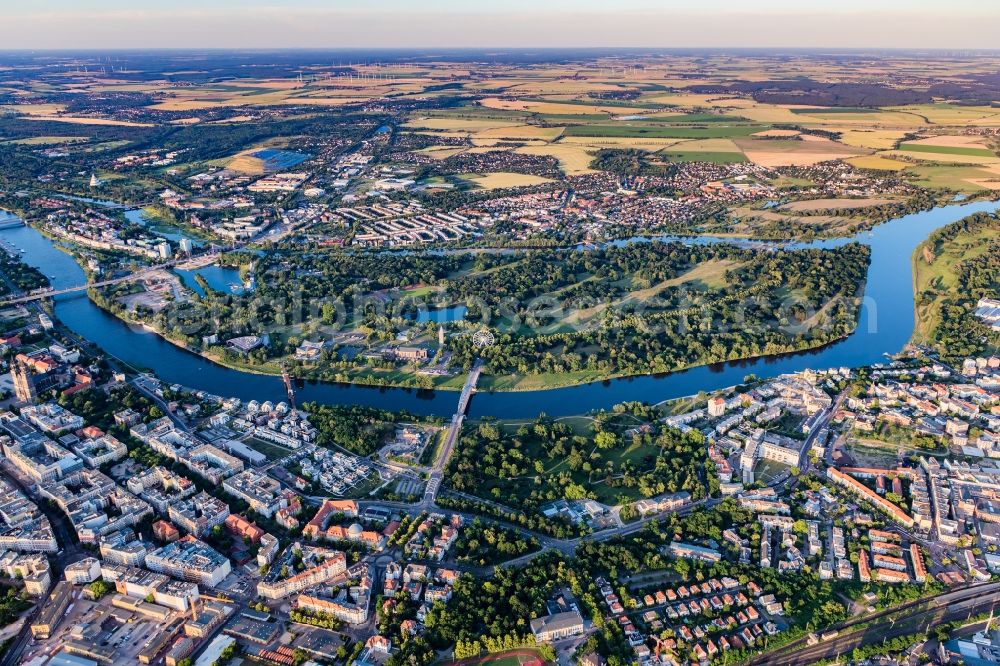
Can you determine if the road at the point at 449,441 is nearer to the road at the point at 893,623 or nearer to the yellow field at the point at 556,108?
the road at the point at 893,623

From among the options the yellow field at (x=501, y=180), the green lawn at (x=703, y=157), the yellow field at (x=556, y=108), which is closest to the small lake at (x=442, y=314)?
the yellow field at (x=501, y=180)

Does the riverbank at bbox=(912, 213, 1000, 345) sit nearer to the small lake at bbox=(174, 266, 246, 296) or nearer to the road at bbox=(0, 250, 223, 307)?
the small lake at bbox=(174, 266, 246, 296)

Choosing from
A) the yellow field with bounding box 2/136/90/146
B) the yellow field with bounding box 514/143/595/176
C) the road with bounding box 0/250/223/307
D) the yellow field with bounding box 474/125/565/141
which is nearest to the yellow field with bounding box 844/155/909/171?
the yellow field with bounding box 514/143/595/176

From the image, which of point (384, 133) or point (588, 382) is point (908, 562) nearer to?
point (588, 382)

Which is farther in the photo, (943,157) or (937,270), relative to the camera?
(943,157)

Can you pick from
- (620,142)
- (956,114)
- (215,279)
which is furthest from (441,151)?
(956,114)

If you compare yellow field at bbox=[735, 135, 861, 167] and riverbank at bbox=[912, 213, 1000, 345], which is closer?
riverbank at bbox=[912, 213, 1000, 345]

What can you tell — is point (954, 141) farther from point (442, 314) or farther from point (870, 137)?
point (442, 314)
